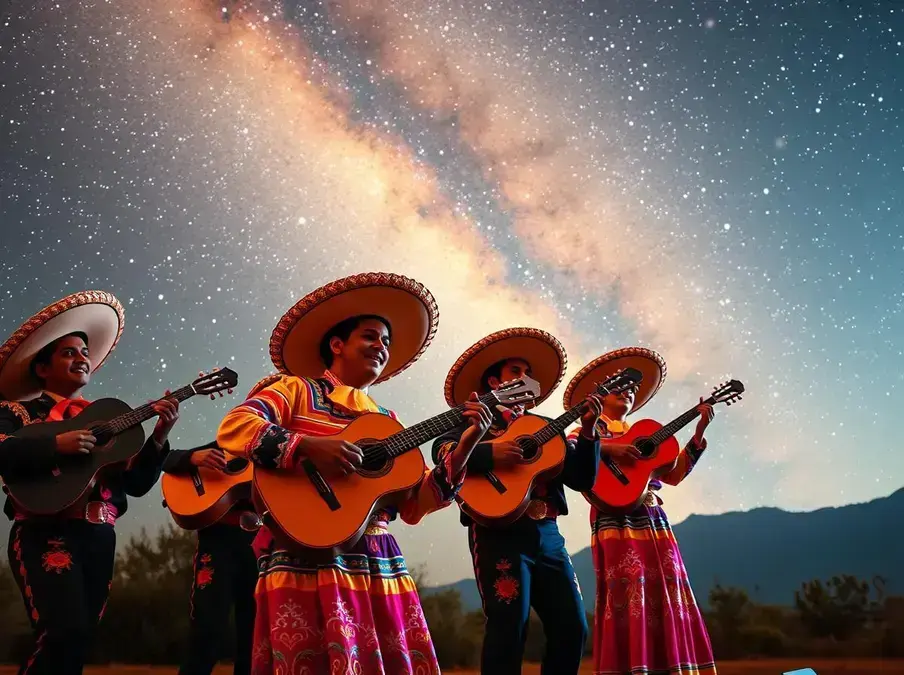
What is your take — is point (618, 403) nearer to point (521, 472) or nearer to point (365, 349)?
point (521, 472)

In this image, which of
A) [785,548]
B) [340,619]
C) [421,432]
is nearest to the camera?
[340,619]

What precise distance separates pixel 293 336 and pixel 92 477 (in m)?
0.94

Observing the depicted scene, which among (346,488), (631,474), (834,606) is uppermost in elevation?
(631,474)

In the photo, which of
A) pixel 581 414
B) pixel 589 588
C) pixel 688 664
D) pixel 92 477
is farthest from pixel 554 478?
pixel 589 588

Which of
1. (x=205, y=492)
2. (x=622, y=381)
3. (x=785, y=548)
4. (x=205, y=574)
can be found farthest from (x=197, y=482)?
(x=785, y=548)

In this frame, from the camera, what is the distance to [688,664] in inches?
157

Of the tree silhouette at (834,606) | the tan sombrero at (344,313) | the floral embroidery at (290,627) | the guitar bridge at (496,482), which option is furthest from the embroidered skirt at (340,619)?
the tree silhouette at (834,606)

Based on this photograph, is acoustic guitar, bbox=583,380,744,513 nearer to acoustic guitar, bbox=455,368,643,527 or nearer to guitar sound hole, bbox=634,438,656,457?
guitar sound hole, bbox=634,438,656,457

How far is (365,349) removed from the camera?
2.85m

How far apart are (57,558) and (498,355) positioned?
7.55 ft

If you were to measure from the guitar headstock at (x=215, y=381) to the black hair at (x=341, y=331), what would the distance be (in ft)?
1.49

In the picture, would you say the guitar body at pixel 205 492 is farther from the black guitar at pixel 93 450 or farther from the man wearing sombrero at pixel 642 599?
the man wearing sombrero at pixel 642 599

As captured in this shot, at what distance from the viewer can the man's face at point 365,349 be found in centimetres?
284

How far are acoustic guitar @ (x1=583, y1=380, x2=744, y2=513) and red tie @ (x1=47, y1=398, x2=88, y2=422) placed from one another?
8.31 feet
